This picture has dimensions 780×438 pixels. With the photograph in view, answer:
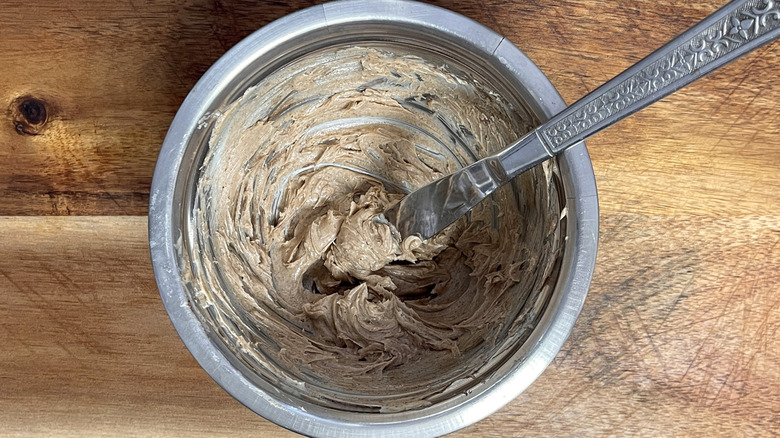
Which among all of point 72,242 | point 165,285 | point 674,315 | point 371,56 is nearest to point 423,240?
point 371,56

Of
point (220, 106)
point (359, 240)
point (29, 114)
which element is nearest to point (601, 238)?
point (359, 240)

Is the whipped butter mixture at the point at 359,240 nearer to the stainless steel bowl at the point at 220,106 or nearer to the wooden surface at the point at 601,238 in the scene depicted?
the stainless steel bowl at the point at 220,106

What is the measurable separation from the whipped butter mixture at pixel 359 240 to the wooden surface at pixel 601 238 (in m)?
0.30

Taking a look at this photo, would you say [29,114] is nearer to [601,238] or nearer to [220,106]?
[220,106]

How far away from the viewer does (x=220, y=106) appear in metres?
1.26

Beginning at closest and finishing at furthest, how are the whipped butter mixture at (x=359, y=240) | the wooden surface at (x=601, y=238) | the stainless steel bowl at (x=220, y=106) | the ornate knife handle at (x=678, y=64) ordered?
the ornate knife handle at (x=678, y=64) < the stainless steel bowl at (x=220, y=106) < the whipped butter mixture at (x=359, y=240) < the wooden surface at (x=601, y=238)

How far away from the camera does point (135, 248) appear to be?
1.63 m

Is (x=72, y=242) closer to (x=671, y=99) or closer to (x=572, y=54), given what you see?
(x=572, y=54)

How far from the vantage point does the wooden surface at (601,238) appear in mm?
1604

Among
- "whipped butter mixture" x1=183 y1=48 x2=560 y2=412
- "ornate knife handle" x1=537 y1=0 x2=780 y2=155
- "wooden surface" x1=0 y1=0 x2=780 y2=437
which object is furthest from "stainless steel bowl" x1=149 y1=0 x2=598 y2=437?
"wooden surface" x1=0 y1=0 x2=780 y2=437

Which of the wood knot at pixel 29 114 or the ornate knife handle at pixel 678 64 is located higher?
the ornate knife handle at pixel 678 64

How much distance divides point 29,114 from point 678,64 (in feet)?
5.53

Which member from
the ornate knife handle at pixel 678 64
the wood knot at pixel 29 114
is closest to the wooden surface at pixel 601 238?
the wood knot at pixel 29 114

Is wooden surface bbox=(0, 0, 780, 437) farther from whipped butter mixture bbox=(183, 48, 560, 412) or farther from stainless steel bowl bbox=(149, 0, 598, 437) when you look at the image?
stainless steel bowl bbox=(149, 0, 598, 437)
